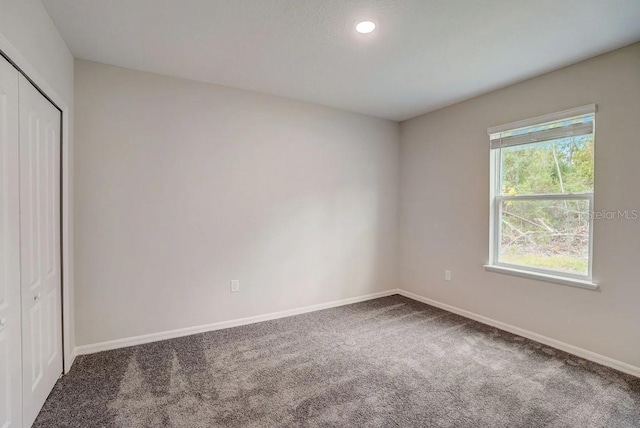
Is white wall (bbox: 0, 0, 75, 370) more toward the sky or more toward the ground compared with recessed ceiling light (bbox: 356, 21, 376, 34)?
more toward the ground

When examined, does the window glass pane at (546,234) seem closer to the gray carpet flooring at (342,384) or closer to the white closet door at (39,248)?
the gray carpet flooring at (342,384)

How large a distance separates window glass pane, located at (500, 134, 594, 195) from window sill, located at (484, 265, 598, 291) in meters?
0.80

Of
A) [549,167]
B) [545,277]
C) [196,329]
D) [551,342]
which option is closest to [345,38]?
[549,167]

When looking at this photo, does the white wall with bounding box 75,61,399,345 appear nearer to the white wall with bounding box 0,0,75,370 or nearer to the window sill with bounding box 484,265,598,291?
the white wall with bounding box 0,0,75,370

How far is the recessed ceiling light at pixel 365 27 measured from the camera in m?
2.08

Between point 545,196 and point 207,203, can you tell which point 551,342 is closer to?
point 545,196

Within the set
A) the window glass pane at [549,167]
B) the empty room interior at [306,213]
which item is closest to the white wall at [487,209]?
the empty room interior at [306,213]

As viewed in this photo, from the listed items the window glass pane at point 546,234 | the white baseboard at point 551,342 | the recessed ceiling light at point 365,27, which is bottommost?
the white baseboard at point 551,342

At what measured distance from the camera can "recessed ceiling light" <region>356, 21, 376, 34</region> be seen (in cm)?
208

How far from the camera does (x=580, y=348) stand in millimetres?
2613

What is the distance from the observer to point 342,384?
2.18m

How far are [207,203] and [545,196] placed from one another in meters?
3.35

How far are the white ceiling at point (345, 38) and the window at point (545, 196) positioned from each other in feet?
1.82

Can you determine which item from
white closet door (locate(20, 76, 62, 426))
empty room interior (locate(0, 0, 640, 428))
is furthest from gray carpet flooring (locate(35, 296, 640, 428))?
white closet door (locate(20, 76, 62, 426))
